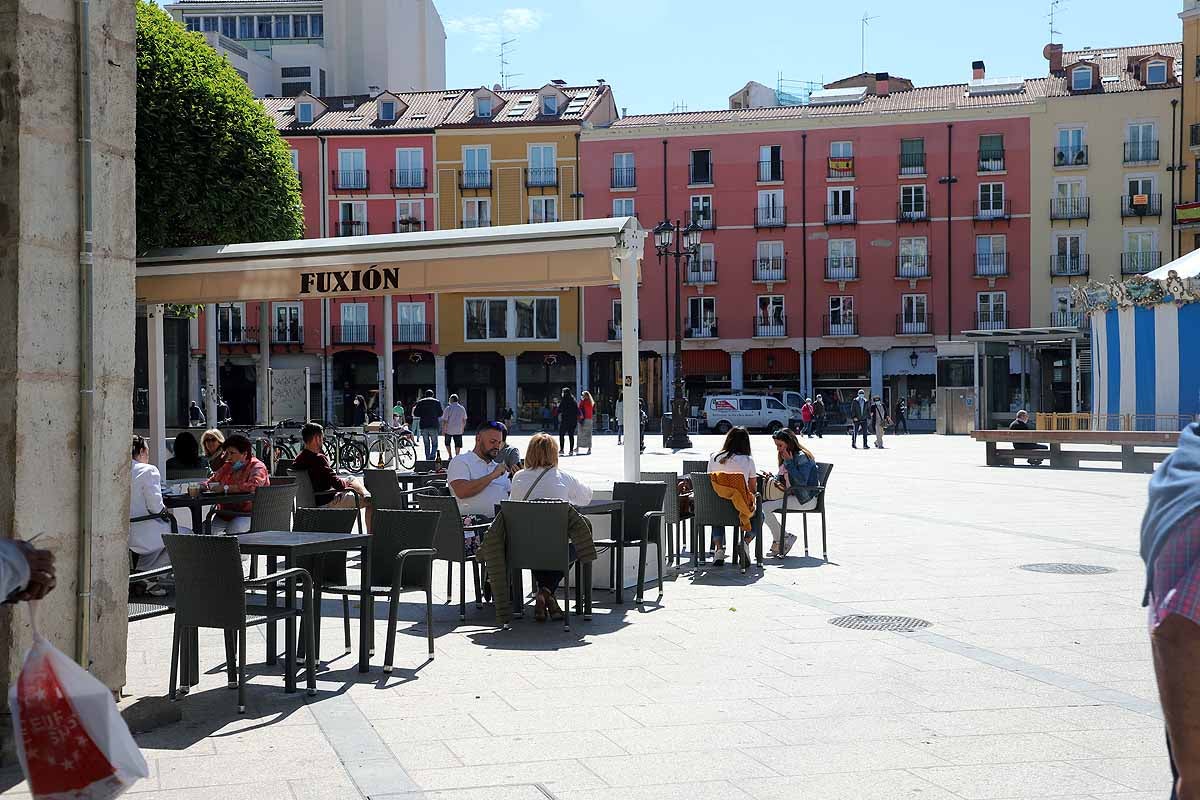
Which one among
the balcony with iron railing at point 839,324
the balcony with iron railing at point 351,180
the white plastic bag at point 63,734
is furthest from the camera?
the balcony with iron railing at point 351,180

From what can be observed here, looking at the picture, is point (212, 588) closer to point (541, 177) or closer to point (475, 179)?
point (541, 177)

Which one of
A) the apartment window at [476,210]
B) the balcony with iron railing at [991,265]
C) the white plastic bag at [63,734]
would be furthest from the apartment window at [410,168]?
the white plastic bag at [63,734]

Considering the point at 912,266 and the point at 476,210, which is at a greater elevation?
the point at 476,210

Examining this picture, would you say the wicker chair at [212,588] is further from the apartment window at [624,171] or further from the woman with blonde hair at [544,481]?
the apartment window at [624,171]

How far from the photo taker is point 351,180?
56.3 m

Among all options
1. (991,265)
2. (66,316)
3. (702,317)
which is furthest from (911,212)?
(66,316)

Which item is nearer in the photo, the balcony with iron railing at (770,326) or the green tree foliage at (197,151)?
the green tree foliage at (197,151)

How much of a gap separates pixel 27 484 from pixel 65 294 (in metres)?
0.81

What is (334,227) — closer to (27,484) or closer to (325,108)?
(325,108)

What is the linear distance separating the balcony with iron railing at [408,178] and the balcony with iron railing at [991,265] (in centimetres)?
2293

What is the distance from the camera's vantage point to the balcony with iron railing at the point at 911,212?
5312 centimetres

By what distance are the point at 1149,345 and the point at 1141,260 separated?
28169 mm

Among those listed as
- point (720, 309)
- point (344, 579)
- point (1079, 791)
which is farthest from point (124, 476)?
point (720, 309)

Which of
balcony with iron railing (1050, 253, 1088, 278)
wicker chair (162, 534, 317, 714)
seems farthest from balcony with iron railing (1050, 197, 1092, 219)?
wicker chair (162, 534, 317, 714)
